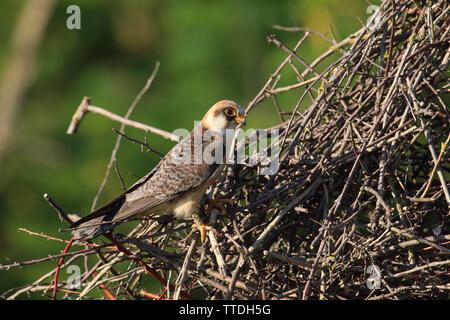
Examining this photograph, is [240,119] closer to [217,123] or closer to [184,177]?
[217,123]

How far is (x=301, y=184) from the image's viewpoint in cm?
290

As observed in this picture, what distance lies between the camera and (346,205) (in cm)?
301

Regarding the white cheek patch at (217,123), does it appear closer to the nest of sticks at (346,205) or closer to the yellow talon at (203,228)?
the nest of sticks at (346,205)

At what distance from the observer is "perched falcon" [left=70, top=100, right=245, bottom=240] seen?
10.1 feet

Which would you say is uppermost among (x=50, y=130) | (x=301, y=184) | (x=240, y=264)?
(x=50, y=130)

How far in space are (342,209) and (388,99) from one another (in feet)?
1.92

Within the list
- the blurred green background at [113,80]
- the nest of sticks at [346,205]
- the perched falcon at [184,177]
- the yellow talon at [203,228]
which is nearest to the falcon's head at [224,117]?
the perched falcon at [184,177]

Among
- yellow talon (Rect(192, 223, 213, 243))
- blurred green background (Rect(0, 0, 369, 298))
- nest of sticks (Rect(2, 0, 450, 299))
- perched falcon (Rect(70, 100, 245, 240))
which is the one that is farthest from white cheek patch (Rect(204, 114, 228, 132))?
blurred green background (Rect(0, 0, 369, 298))

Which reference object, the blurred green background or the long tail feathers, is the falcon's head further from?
the blurred green background

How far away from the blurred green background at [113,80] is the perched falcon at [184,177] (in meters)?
2.47

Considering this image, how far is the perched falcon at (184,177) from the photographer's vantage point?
121 inches

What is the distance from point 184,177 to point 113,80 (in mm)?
5310

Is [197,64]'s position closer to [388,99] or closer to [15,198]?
[15,198]

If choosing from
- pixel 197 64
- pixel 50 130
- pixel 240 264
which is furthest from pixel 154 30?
pixel 240 264
